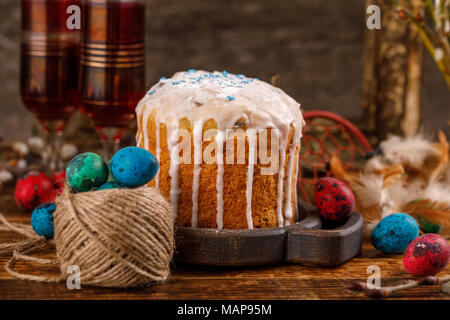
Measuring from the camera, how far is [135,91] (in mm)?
1605

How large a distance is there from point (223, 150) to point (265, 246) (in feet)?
0.66

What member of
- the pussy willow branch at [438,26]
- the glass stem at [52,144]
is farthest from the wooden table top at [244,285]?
the pussy willow branch at [438,26]

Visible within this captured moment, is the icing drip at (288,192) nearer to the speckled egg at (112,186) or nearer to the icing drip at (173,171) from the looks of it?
the icing drip at (173,171)

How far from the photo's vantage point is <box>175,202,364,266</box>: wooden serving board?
50.0 inches

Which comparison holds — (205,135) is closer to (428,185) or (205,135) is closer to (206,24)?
(428,185)

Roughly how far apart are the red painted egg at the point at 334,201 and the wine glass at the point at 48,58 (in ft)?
2.47

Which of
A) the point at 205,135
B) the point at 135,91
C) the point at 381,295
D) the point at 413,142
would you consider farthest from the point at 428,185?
the point at 135,91

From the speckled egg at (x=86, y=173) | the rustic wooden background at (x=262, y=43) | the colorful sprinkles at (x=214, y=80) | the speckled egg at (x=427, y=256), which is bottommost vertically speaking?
the speckled egg at (x=427, y=256)

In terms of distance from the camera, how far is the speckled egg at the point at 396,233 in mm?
1407

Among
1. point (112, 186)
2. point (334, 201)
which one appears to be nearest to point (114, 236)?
point (112, 186)

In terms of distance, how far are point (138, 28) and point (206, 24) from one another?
0.83 metres

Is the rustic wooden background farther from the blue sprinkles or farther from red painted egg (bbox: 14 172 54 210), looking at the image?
the blue sprinkles

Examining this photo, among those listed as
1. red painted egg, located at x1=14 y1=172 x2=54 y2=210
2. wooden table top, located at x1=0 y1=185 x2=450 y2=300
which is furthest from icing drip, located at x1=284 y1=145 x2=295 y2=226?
red painted egg, located at x1=14 y1=172 x2=54 y2=210

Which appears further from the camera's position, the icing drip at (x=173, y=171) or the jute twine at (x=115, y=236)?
the icing drip at (x=173, y=171)
